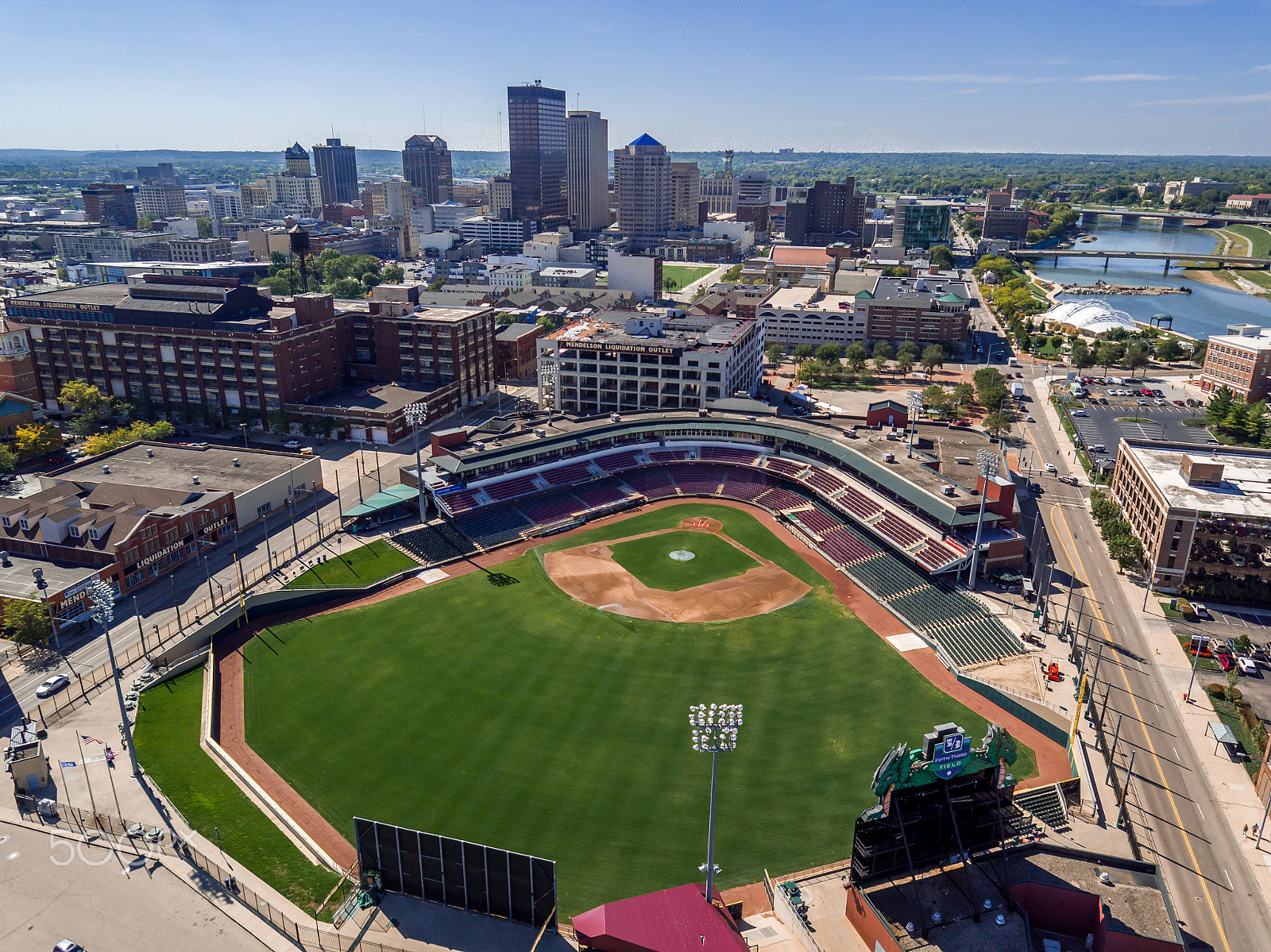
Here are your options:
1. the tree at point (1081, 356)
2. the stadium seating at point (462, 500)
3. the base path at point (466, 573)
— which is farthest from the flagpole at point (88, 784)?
the tree at point (1081, 356)

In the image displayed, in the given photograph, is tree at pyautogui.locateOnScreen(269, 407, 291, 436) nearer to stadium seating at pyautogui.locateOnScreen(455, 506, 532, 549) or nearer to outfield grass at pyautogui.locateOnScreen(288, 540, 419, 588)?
outfield grass at pyautogui.locateOnScreen(288, 540, 419, 588)

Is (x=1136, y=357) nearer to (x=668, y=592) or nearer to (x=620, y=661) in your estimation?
(x=668, y=592)

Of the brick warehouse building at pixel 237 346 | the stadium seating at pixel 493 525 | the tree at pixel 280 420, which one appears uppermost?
the brick warehouse building at pixel 237 346

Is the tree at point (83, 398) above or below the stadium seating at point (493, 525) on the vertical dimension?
above

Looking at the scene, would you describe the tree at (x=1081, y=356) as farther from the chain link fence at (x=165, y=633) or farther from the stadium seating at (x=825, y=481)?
the chain link fence at (x=165, y=633)

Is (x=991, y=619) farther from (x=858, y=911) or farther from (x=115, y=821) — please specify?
(x=115, y=821)

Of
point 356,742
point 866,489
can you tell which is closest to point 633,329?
point 866,489

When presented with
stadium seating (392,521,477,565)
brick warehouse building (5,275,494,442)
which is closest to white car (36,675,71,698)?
stadium seating (392,521,477,565)

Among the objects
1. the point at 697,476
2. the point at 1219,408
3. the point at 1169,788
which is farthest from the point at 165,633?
the point at 1219,408
